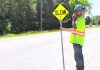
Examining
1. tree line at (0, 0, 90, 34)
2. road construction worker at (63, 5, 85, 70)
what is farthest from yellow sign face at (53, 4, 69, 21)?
tree line at (0, 0, 90, 34)

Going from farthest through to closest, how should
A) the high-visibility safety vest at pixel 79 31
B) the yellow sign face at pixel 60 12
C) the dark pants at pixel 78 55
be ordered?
the yellow sign face at pixel 60 12
the dark pants at pixel 78 55
the high-visibility safety vest at pixel 79 31

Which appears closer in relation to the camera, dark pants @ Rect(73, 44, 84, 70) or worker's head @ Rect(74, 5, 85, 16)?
worker's head @ Rect(74, 5, 85, 16)

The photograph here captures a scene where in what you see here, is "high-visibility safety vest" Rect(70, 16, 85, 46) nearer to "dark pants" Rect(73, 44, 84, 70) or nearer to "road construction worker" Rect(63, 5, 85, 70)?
"road construction worker" Rect(63, 5, 85, 70)

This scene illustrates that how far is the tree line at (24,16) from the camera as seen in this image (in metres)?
50.2

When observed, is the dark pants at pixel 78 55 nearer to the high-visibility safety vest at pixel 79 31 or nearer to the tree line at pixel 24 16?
the high-visibility safety vest at pixel 79 31

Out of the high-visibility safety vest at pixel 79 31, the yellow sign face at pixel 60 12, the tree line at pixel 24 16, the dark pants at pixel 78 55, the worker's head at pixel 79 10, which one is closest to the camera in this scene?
the worker's head at pixel 79 10

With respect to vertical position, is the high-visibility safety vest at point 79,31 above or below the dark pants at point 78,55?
above

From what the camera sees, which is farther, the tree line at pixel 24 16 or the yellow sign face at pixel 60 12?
the tree line at pixel 24 16

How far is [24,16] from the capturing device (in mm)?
56438

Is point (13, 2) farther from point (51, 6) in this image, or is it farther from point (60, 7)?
→ point (60, 7)

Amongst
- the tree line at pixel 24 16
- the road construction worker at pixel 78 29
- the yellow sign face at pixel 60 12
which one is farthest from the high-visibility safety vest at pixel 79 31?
the tree line at pixel 24 16

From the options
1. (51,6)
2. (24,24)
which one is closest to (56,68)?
(24,24)

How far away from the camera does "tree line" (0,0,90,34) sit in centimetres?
5023

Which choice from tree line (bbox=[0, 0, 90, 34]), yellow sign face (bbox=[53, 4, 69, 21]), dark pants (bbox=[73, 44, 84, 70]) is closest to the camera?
dark pants (bbox=[73, 44, 84, 70])
